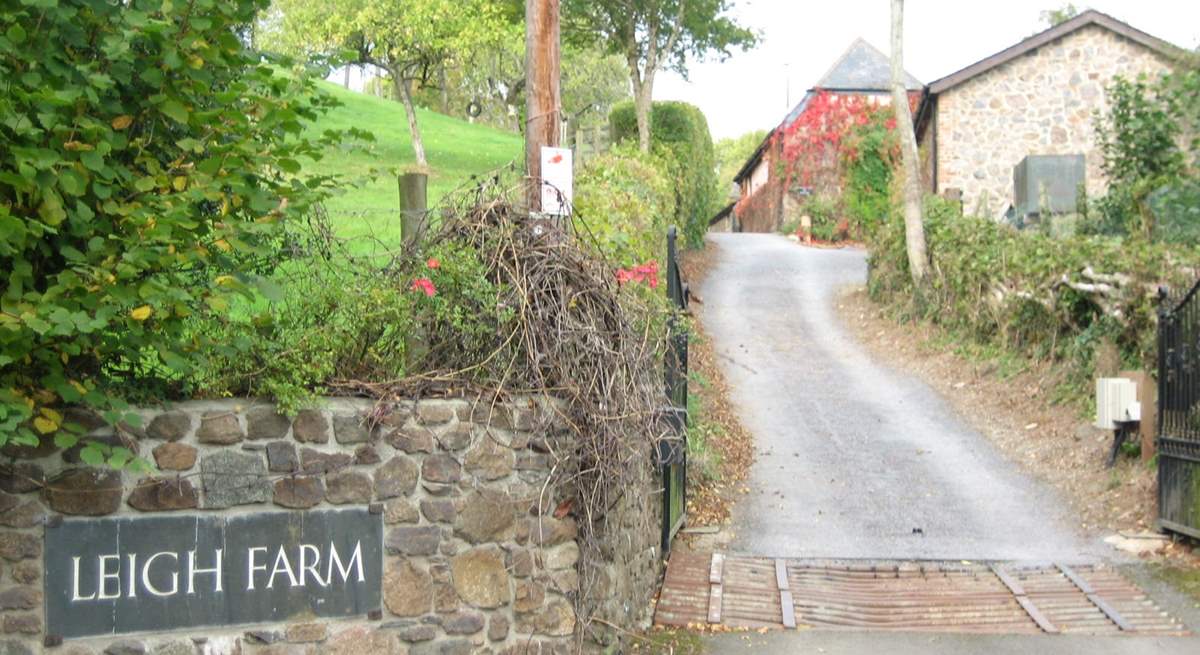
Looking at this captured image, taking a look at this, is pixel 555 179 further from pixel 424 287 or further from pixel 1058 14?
pixel 1058 14

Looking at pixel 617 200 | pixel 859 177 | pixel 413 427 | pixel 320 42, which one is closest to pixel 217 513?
pixel 413 427

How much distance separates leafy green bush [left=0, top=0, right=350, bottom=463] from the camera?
4855mm

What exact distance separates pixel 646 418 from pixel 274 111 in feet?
8.88

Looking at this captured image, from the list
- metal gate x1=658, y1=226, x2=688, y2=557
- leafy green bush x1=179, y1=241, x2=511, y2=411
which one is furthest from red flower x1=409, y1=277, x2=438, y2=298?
metal gate x1=658, y1=226, x2=688, y2=557

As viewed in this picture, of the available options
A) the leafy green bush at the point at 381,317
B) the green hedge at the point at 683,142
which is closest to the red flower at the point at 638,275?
the leafy green bush at the point at 381,317

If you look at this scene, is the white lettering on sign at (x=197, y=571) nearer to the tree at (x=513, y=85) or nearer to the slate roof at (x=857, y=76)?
the slate roof at (x=857, y=76)

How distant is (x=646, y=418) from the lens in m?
6.83

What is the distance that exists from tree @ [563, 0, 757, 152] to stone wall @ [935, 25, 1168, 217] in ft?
17.0

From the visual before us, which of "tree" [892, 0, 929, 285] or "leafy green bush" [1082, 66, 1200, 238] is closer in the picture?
"leafy green bush" [1082, 66, 1200, 238]

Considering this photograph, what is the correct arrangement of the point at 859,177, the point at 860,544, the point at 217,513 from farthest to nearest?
the point at 859,177 < the point at 860,544 < the point at 217,513

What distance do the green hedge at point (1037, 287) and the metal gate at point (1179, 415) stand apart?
5.05 ft

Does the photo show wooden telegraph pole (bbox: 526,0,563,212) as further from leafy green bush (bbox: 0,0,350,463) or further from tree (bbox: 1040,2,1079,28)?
tree (bbox: 1040,2,1079,28)

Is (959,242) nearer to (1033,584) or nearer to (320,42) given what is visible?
(1033,584)

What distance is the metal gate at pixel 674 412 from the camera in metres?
8.34
